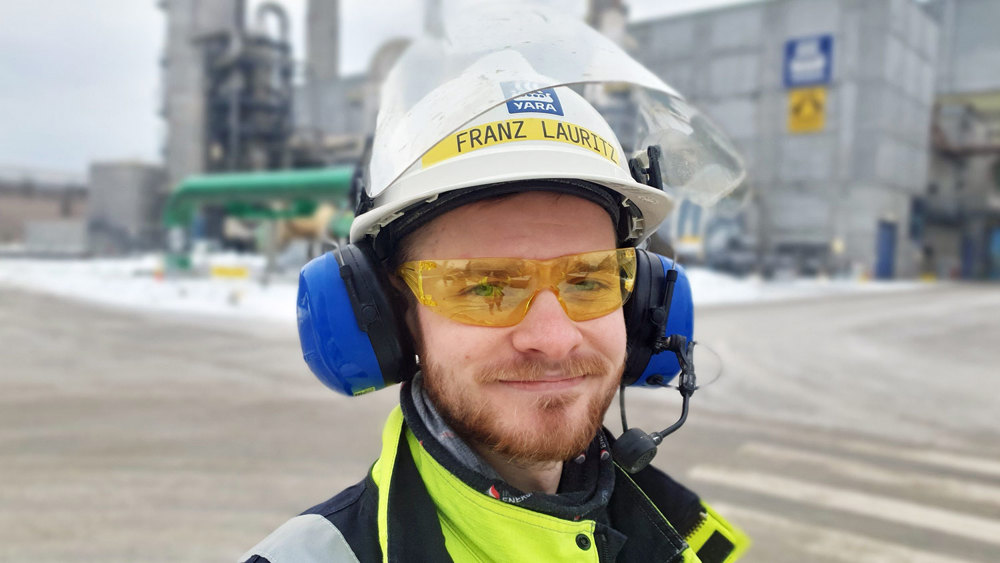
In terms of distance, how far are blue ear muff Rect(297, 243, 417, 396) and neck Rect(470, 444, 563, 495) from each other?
30 centimetres

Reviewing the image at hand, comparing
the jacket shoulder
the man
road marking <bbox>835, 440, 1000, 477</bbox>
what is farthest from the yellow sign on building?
the jacket shoulder

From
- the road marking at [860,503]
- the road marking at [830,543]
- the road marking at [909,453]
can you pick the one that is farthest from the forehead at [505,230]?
the road marking at [909,453]

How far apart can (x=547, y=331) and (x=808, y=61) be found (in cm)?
3971

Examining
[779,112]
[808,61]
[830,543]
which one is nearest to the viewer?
[830,543]

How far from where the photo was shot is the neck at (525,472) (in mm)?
1361

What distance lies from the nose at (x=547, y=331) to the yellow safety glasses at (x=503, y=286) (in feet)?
0.05

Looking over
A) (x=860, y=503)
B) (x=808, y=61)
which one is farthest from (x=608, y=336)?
(x=808, y=61)

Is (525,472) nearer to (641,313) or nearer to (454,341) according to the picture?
(454,341)

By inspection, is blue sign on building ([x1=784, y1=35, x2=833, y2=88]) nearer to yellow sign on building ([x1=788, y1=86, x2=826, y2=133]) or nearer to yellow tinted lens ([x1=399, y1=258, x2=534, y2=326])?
yellow sign on building ([x1=788, y1=86, x2=826, y2=133])

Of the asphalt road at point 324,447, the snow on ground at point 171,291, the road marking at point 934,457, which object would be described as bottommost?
the snow on ground at point 171,291

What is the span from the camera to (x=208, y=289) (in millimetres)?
18094

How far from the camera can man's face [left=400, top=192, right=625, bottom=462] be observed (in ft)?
4.28

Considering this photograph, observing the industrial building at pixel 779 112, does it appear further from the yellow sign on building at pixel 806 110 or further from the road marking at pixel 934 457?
the road marking at pixel 934 457

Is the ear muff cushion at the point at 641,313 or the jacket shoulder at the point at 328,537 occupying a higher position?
the ear muff cushion at the point at 641,313
